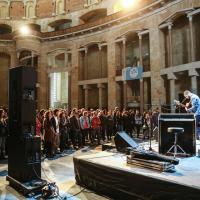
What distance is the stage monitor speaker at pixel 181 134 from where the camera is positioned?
21.3 ft

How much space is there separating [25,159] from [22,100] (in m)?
1.27

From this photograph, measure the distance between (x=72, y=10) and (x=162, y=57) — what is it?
14.0 metres

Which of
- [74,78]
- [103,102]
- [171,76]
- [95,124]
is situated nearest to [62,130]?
[95,124]

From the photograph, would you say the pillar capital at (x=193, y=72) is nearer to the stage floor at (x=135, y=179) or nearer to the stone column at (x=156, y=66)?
the stone column at (x=156, y=66)

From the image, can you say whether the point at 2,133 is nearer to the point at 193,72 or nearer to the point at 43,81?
the point at 193,72

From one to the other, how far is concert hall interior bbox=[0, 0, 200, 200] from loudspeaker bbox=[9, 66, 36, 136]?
2cm

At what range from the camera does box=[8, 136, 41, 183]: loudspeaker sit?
5430 millimetres

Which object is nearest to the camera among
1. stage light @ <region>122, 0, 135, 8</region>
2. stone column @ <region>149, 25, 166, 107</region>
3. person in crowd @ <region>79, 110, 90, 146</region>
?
person in crowd @ <region>79, 110, 90, 146</region>

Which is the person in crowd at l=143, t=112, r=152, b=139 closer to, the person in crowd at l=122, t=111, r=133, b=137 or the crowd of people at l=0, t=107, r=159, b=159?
the crowd of people at l=0, t=107, r=159, b=159

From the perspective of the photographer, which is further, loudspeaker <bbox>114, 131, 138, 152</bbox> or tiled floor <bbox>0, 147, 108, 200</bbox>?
loudspeaker <bbox>114, 131, 138, 152</bbox>

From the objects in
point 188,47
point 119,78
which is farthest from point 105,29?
point 188,47

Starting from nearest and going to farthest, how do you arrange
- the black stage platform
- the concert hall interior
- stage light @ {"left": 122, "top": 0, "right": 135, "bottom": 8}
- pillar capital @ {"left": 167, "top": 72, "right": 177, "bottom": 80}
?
the black stage platform
the concert hall interior
pillar capital @ {"left": 167, "top": 72, "right": 177, "bottom": 80}
stage light @ {"left": 122, "top": 0, "right": 135, "bottom": 8}

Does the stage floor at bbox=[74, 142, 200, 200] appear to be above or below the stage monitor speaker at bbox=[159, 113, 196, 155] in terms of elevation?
below

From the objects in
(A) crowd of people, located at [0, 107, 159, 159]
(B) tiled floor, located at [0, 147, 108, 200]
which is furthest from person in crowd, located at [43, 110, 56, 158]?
(B) tiled floor, located at [0, 147, 108, 200]
